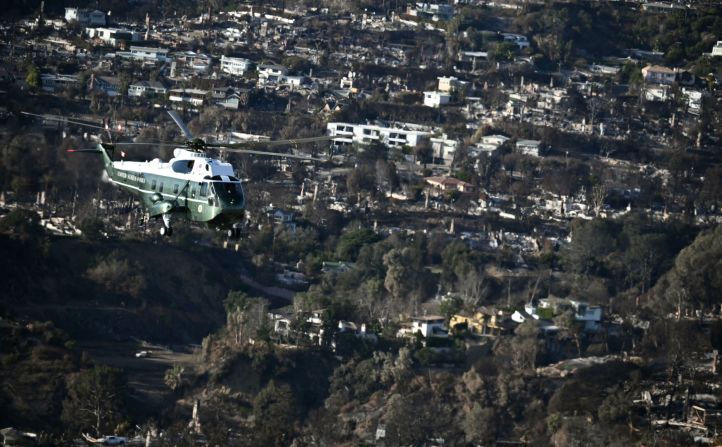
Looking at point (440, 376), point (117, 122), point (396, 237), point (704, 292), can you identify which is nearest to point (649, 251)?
point (704, 292)

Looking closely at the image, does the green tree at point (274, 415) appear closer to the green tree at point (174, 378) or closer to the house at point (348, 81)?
the green tree at point (174, 378)

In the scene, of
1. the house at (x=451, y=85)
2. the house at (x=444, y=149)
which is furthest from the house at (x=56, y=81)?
the house at (x=451, y=85)

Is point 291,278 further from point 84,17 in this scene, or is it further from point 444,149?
point 84,17

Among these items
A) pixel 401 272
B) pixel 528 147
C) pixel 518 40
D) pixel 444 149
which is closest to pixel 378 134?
pixel 444 149

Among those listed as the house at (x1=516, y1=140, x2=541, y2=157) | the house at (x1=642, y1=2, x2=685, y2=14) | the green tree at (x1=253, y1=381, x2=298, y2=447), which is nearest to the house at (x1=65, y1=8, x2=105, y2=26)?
the house at (x1=516, y1=140, x2=541, y2=157)

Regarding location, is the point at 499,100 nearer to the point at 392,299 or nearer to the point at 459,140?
the point at 459,140

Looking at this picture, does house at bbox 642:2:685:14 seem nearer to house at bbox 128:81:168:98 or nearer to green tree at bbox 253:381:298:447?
house at bbox 128:81:168:98
